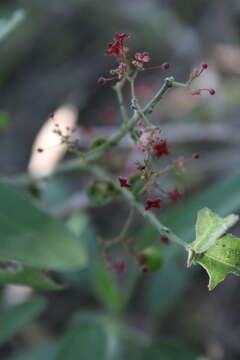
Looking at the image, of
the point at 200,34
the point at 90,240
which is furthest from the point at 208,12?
the point at 90,240

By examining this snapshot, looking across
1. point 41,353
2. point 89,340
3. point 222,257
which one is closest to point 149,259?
point 222,257

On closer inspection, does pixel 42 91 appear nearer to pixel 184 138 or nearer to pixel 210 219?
pixel 184 138

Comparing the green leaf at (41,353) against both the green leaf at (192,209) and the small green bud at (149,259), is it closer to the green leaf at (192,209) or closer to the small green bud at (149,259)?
the green leaf at (192,209)

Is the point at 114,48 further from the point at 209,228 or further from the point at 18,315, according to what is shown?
the point at 18,315

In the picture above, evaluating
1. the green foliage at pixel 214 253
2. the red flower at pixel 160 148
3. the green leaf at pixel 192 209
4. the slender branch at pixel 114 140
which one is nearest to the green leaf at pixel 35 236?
the slender branch at pixel 114 140

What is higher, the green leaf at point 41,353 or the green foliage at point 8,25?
the green foliage at point 8,25

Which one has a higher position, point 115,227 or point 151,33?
point 151,33
